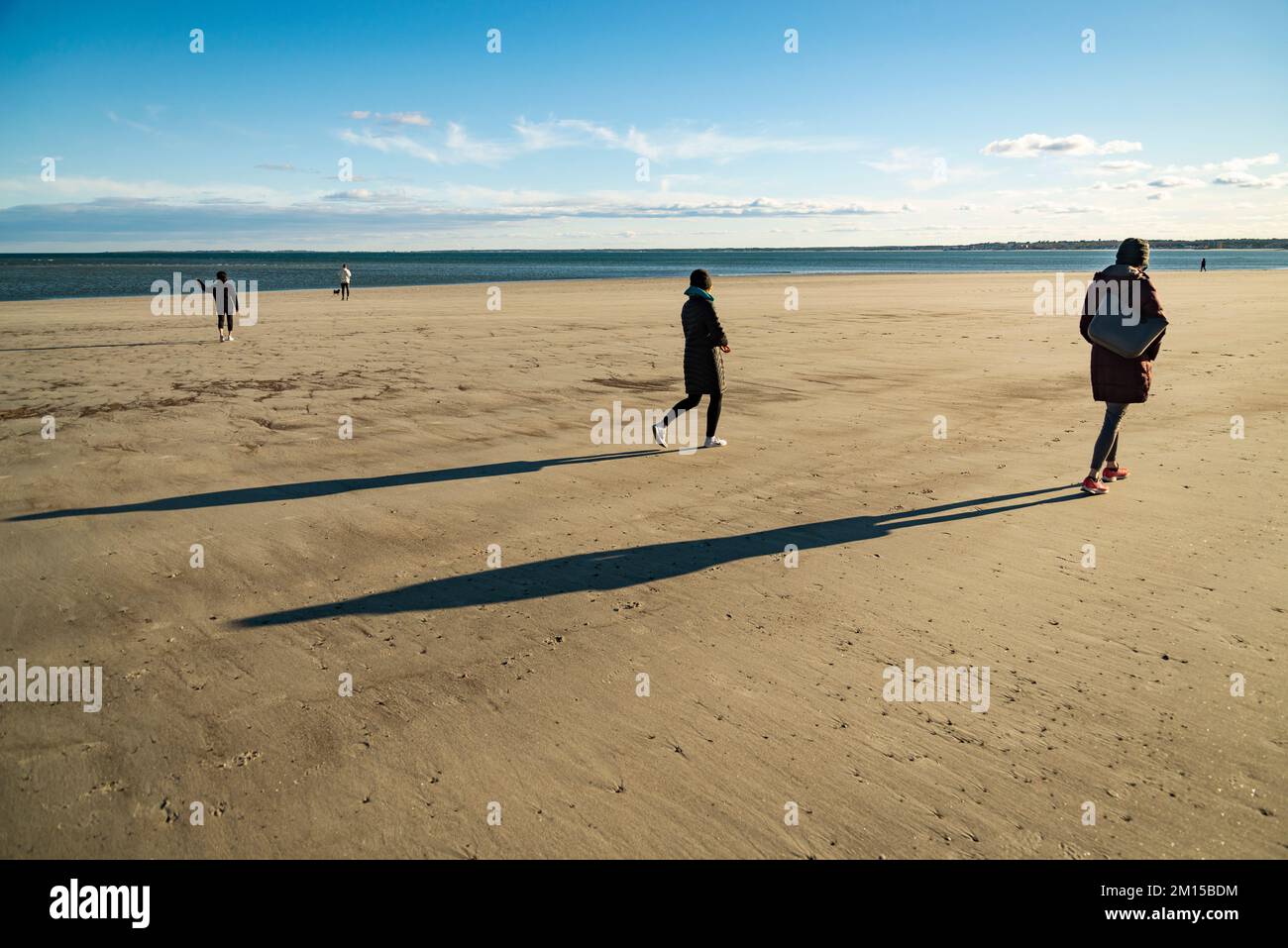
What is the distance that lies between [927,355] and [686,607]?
520 inches

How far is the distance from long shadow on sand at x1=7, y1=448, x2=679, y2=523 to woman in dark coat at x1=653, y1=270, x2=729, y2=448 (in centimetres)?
87

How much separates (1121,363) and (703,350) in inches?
169

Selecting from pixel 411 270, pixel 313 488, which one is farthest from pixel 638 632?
pixel 411 270

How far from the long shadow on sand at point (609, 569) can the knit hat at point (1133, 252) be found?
247 cm

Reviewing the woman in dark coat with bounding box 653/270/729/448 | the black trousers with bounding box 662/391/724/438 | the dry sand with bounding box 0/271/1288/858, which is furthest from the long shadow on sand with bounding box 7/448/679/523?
the woman in dark coat with bounding box 653/270/729/448

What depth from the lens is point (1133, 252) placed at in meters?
7.25

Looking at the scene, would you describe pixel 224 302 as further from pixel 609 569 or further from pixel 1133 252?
pixel 1133 252

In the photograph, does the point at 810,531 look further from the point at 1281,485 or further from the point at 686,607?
the point at 1281,485

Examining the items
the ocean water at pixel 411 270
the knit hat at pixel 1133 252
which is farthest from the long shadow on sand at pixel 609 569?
the ocean water at pixel 411 270

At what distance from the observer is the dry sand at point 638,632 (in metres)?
3.41

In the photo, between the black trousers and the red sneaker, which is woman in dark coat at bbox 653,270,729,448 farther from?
the red sneaker

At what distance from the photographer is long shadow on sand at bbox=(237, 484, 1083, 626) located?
538 centimetres
